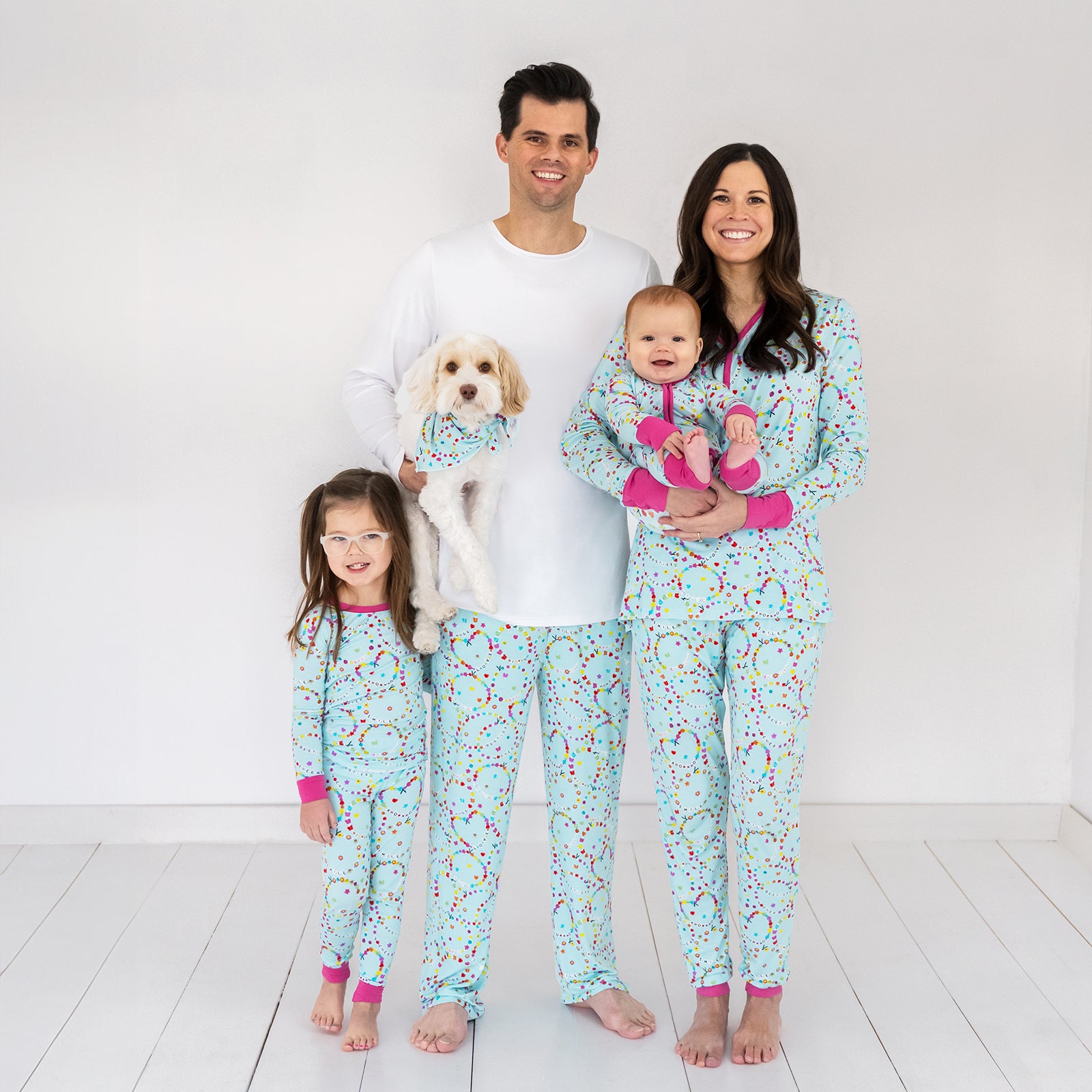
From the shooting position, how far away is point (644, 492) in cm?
179

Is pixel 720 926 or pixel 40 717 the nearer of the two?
pixel 720 926

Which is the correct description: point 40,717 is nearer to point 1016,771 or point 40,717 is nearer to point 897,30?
point 1016,771

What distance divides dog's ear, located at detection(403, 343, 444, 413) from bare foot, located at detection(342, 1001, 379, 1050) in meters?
1.07

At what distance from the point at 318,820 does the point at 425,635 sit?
37cm

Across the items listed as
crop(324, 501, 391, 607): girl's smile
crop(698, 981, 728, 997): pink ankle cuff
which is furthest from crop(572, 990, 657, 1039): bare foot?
crop(324, 501, 391, 607): girl's smile

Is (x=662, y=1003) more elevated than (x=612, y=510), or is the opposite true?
(x=612, y=510)

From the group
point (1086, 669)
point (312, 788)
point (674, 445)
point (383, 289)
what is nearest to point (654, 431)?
point (674, 445)

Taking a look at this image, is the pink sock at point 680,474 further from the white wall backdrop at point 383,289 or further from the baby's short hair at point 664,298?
the white wall backdrop at point 383,289

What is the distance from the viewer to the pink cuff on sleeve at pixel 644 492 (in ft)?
5.85

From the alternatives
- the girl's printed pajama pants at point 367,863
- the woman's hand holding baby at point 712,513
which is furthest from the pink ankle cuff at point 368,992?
the woman's hand holding baby at point 712,513

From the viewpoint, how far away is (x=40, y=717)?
291cm

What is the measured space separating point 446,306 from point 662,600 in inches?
25.4

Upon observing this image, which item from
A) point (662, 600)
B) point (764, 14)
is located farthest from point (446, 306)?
point (764, 14)

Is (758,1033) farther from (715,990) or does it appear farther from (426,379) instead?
(426,379)
